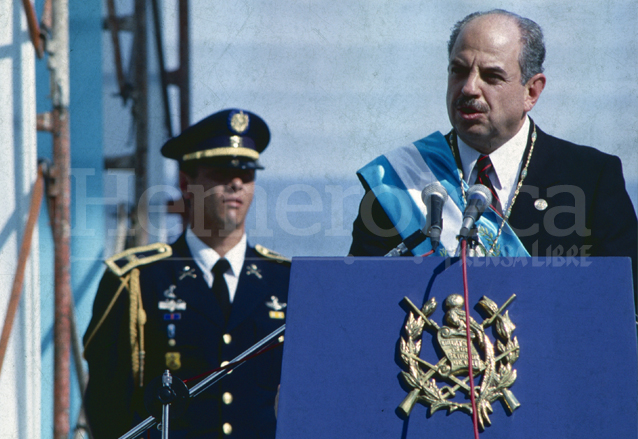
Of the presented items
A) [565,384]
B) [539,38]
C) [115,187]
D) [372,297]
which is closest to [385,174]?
[539,38]

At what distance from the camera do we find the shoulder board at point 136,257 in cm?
316

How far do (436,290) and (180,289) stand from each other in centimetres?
169

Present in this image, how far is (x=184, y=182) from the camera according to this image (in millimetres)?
3338

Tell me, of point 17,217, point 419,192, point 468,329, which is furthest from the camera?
point 17,217

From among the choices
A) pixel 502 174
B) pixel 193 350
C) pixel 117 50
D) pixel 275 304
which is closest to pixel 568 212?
pixel 502 174

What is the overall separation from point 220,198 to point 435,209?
163 cm

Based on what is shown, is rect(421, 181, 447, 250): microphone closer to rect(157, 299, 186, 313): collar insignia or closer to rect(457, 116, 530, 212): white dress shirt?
rect(457, 116, 530, 212): white dress shirt

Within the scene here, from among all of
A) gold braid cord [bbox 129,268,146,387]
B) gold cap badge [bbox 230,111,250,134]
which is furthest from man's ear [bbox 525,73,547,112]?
gold braid cord [bbox 129,268,146,387]

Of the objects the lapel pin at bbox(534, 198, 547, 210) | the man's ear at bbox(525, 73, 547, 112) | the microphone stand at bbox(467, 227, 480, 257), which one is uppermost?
the man's ear at bbox(525, 73, 547, 112)

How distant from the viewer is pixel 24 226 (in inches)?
128

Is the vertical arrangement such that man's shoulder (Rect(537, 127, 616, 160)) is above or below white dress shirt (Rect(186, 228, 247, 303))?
above

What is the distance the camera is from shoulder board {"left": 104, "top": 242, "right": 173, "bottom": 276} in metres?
3.16

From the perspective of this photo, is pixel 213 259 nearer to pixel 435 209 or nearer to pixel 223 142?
pixel 223 142

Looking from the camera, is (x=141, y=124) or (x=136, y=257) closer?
(x=136, y=257)
